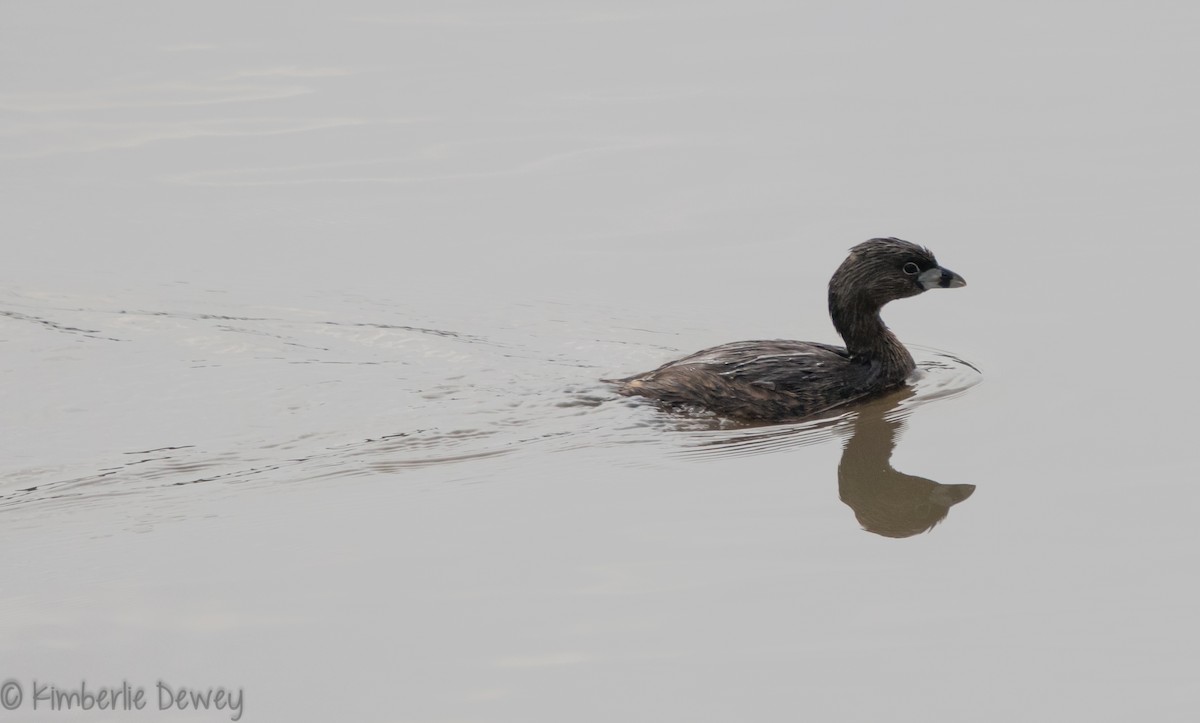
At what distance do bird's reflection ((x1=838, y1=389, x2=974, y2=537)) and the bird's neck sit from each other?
2.66ft

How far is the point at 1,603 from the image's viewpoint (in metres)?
8.05

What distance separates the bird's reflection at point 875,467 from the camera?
944cm

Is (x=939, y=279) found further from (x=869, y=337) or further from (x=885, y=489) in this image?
(x=885, y=489)

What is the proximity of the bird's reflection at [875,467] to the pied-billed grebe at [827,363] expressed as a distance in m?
0.22

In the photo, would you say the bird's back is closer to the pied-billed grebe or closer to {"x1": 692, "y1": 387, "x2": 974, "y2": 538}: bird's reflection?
the pied-billed grebe

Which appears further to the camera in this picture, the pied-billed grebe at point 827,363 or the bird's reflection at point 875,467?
the pied-billed grebe at point 827,363

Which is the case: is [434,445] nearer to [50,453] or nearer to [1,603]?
[50,453]

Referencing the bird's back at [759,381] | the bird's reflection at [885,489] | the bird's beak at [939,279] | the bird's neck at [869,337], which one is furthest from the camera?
the bird's beak at [939,279]

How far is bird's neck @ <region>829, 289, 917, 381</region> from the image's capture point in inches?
473

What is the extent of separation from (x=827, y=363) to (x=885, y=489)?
2037 millimetres

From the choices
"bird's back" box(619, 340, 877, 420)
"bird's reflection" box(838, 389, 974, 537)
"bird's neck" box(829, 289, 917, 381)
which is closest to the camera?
"bird's reflection" box(838, 389, 974, 537)

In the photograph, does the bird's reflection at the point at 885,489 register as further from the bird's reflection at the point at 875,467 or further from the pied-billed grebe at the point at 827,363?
the pied-billed grebe at the point at 827,363

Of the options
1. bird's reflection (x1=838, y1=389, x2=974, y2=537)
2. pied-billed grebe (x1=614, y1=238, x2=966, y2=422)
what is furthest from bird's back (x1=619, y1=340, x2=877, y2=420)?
bird's reflection (x1=838, y1=389, x2=974, y2=537)

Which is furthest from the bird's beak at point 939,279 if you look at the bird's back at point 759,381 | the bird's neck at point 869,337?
the bird's back at point 759,381
